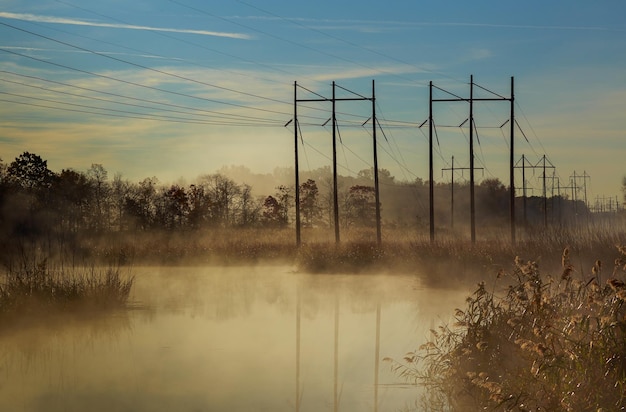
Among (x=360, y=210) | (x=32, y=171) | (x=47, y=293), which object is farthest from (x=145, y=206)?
(x=47, y=293)

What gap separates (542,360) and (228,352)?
21.7 feet

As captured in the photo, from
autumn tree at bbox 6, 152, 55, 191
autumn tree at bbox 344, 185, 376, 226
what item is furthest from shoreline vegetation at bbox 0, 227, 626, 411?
autumn tree at bbox 344, 185, 376, 226

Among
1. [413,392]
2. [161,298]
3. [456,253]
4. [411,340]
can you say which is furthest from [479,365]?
[456,253]

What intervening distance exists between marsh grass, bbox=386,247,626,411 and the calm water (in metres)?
0.64

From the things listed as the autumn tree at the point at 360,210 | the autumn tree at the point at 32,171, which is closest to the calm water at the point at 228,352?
the autumn tree at the point at 32,171

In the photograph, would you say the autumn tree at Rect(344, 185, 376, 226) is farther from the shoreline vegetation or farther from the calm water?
the calm water

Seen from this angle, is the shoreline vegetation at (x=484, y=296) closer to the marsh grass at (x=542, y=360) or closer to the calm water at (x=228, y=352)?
the marsh grass at (x=542, y=360)

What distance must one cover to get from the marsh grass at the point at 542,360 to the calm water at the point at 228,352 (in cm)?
64

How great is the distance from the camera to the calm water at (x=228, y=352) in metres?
9.91

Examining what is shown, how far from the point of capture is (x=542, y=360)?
25.4 ft

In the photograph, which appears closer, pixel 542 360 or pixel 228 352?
pixel 542 360

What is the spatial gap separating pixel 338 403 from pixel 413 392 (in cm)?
104

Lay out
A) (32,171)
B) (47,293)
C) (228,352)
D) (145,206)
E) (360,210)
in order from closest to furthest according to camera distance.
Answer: (228,352) → (47,293) → (32,171) → (145,206) → (360,210)

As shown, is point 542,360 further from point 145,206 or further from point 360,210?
point 360,210
